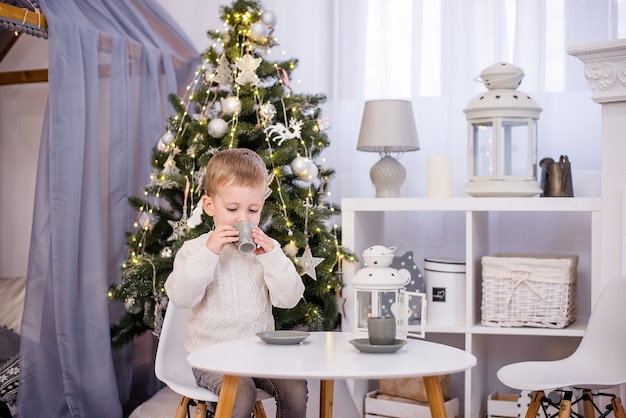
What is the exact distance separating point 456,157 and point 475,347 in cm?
78

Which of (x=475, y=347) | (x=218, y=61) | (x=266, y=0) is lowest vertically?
(x=475, y=347)

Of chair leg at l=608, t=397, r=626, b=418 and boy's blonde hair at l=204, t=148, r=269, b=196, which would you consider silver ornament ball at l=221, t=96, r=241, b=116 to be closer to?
boy's blonde hair at l=204, t=148, r=269, b=196

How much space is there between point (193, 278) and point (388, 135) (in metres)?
1.15

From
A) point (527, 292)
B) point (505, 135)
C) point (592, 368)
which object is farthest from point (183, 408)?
point (505, 135)

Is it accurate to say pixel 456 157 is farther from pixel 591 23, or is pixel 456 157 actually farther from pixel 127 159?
pixel 127 159

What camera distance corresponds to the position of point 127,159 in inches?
121

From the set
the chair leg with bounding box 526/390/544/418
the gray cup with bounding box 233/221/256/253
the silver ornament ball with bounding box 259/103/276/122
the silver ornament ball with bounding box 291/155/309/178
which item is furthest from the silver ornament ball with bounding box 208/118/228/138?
the chair leg with bounding box 526/390/544/418

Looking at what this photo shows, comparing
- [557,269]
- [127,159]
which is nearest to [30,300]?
[127,159]

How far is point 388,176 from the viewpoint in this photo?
9.55 feet

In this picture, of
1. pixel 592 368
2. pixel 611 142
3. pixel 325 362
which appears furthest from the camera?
pixel 611 142

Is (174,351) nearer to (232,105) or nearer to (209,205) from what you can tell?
(209,205)

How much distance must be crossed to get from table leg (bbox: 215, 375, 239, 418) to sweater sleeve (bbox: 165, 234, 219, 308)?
0.41 meters

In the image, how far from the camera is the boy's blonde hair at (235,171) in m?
2.01

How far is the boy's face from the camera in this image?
1.99 m
